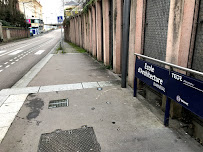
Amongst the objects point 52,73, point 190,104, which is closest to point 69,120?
point 190,104

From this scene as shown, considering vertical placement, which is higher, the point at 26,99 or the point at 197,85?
the point at 197,85

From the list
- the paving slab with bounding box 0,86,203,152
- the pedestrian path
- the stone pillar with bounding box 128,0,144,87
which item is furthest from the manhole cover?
the stone pillar with bounding box 128,0,144,87

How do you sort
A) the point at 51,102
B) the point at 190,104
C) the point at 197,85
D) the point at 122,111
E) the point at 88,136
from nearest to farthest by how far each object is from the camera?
1. the point at 197,85
2. the point at 190,104
3. the point at 88,136
4. the point at 122,111
5. the point at 51,102

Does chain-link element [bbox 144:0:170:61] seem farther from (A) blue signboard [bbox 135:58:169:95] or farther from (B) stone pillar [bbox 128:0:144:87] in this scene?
(A) blue signboard [bbox 135:58:169:95]

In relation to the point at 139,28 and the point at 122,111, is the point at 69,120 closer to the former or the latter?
the point at 122,111

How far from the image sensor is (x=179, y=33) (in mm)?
3898

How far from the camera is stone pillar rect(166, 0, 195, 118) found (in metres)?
3.74

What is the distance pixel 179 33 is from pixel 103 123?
2616 mm

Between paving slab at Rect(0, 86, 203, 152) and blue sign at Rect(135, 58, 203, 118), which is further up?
blue sign at Rect(135, 58, 203, 118)

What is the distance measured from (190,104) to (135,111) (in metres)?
1.74

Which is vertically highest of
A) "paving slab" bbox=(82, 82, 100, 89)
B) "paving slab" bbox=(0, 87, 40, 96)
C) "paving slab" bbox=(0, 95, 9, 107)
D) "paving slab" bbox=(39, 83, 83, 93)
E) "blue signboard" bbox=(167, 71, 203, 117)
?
"blue signboard" bbox=(167, 71, 203, 117)

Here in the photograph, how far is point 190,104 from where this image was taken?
3.17m

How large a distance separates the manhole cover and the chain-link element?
112 inches

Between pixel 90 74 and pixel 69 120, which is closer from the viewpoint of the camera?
pixel 69 120
